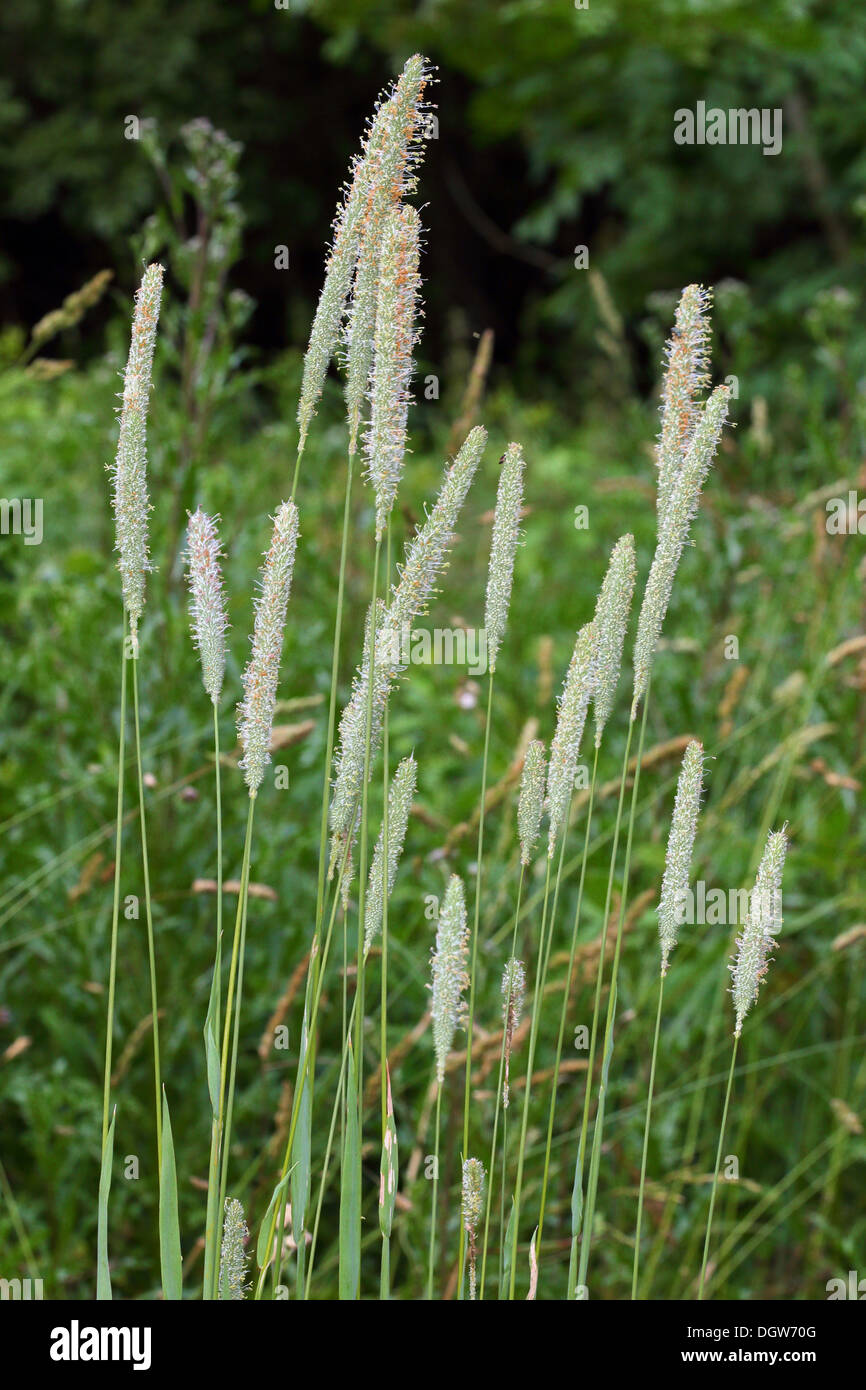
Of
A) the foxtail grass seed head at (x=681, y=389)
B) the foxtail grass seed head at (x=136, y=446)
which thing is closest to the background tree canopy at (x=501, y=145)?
the foxtail grass seed head at (x=681, y=389)

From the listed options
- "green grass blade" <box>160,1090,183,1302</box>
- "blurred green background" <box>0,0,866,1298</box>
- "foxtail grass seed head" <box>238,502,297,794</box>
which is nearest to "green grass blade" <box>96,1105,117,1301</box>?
"green grass blade" <box>160,1090,183,1302</box>

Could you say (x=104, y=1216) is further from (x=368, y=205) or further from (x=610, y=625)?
(x=368, y=205)

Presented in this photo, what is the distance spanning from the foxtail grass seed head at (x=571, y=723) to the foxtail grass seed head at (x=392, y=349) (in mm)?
179

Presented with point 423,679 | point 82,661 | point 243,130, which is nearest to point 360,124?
point 243,130

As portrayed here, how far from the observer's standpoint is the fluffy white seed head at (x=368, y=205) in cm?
93

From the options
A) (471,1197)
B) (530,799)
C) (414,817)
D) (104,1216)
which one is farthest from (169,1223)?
(414,817)

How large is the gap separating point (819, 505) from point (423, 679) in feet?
4.27

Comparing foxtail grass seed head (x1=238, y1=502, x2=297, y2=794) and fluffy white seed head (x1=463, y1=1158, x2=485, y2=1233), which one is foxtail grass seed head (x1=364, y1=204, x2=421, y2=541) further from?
fluffy white seed head (x1=463, y1=1158, x2=485, y2=1233)

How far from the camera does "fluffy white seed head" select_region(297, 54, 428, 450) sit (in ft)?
3.06

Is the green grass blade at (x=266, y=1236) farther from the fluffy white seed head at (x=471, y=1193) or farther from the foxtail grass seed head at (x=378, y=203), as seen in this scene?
the foxtail grass seed head at (x=378, y=203)

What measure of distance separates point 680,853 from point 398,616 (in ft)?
0.89

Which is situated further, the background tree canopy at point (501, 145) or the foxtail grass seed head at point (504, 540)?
the background tree canopy at point (501, 145)

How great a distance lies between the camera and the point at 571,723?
988 mm
